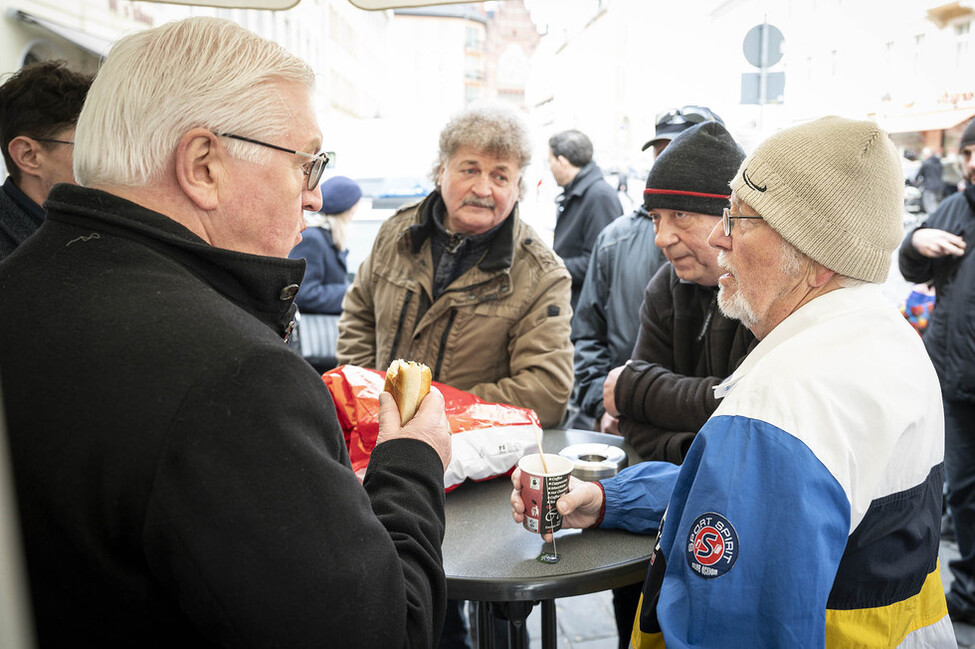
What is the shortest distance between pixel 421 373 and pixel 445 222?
134 cm

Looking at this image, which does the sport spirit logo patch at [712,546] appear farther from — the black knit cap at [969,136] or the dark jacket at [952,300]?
the black knit cap at [969,136]

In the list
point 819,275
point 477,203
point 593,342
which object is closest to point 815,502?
point 819,275

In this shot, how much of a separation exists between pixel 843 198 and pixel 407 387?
2.97 ft

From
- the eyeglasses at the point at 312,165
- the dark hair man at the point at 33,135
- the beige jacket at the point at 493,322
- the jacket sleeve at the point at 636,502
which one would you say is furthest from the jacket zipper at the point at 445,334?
the dark hair man at the point at 33,135

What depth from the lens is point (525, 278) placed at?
8.20 feet

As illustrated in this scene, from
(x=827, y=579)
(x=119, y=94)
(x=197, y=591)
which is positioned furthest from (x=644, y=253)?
(x=197, y=591)

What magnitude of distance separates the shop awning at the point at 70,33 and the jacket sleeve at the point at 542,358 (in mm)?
2656

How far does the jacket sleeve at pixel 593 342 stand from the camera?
291 cm

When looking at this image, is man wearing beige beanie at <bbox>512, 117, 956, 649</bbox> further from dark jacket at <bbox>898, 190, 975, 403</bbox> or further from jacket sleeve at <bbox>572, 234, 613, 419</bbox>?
dark jacket at <bbox>898, 190, 975, 403</bbox>

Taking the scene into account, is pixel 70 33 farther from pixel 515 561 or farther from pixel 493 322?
pixel 515 561

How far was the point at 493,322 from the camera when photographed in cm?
246

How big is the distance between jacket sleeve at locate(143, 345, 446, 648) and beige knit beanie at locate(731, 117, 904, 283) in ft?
3.15

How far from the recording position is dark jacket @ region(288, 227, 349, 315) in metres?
4.63

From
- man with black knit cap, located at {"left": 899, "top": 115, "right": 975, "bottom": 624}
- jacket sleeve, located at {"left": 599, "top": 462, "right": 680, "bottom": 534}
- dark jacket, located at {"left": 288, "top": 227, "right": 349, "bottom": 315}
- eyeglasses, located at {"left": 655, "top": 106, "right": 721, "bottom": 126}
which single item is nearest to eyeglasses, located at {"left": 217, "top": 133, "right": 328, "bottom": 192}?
jacket sleeve, located at {"left": 599, "top": 462, "right": 680, "bottom": 534}
